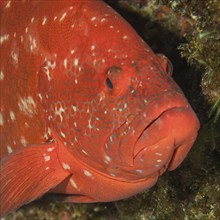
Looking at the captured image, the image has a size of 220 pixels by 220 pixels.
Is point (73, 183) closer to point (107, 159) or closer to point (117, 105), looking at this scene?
point (107, 159)

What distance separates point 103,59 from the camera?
3162 millimetres

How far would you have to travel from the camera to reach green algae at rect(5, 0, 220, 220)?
381cm

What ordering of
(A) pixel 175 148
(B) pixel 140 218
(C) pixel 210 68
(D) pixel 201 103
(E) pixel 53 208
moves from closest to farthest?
(A) pixel 175 148
(C) pixel 210 68
(D) pixel 201 103
(B) pixel 140 218
(E) pixel 53 208

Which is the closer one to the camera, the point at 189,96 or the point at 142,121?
the point at 142,121

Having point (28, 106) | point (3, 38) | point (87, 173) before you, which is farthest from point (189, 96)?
point (3, 38)

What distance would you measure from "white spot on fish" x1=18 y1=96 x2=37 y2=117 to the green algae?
64.3 inches

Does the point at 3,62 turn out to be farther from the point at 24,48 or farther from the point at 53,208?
Result: the point at 53,208

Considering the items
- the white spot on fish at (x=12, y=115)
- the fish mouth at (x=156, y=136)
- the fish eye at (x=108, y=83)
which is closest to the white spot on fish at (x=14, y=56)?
the white spot on fish at (x=12, y=115)

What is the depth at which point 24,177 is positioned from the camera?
3447mm

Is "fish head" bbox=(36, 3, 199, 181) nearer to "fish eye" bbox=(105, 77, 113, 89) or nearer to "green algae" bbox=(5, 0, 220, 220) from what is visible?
"fish eye" bbox=(105, 77, 113, 89)

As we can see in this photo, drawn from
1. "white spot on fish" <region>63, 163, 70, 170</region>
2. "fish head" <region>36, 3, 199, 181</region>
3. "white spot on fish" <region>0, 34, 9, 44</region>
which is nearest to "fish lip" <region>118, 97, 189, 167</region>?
"fish head" <region>36, 3, 199, 181</region>

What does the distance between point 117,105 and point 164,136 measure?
1.57ft

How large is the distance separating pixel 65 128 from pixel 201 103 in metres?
1.54

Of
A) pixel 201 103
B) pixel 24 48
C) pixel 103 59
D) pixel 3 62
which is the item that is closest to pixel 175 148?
pixel 103 59
